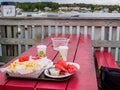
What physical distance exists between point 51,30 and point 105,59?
134cm

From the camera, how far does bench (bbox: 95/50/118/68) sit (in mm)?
3556

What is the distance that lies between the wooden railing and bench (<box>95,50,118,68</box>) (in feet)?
0.78

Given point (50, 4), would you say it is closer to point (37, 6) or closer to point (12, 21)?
point (37, 6)

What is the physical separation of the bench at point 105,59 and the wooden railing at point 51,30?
24 centimetres

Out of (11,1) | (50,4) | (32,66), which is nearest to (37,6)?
(50,4)

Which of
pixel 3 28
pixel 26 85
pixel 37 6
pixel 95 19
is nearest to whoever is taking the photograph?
pixel 26 85

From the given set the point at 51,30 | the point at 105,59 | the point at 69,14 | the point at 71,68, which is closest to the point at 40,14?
the point at 51,30

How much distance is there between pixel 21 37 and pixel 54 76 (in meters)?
3.12

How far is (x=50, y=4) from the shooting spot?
416 centimetres

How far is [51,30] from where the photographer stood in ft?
15.5

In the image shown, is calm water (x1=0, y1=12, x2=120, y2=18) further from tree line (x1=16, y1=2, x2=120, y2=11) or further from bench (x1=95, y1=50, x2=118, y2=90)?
bench (x1=95, y1=50, x2=118, y2=90)

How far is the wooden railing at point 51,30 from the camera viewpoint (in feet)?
14.8

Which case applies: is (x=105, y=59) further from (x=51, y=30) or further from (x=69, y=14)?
(x=51, y=30)

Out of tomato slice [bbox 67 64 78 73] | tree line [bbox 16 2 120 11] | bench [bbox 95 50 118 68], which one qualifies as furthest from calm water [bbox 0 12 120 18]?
tomato slice [bbox 67 64 78 73]
